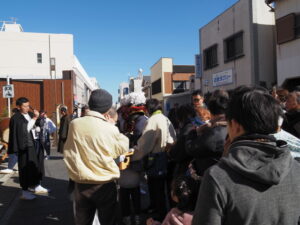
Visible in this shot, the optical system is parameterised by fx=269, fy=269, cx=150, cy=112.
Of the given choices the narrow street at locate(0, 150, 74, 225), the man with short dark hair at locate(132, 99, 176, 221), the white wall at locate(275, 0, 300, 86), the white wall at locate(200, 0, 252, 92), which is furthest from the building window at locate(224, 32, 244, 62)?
the man with short dark hair at locate(132, 99, 176, 221)

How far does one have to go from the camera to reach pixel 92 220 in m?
2.71

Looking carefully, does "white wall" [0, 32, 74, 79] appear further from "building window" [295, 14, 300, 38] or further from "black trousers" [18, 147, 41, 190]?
"black trousers" [18, 147, 41, 190]

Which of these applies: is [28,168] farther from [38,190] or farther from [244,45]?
[244,45]

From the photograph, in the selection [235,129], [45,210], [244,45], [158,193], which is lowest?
[45,210]

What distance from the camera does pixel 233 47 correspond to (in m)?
14.8

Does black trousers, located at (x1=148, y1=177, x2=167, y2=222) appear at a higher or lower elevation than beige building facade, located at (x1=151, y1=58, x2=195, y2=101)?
lower

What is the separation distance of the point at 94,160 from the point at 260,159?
1.75m

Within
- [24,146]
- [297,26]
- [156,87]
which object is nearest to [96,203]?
[24,146]

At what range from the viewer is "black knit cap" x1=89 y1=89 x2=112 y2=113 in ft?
8.83

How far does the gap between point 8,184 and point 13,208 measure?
1.71 m

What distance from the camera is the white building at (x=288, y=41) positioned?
10266 mm

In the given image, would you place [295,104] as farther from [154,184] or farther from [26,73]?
[26,73]

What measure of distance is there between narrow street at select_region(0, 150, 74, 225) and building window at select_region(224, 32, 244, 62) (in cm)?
1125

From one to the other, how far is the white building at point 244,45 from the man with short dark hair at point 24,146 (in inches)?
382
